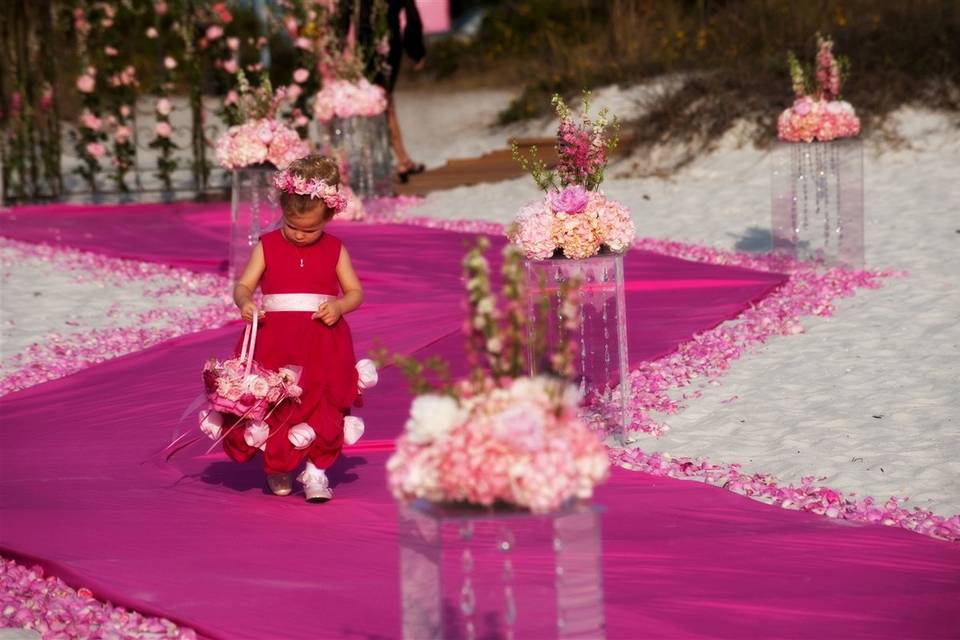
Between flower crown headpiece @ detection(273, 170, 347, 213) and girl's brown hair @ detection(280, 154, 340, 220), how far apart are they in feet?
0.05

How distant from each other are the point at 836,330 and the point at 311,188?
4.49 meters

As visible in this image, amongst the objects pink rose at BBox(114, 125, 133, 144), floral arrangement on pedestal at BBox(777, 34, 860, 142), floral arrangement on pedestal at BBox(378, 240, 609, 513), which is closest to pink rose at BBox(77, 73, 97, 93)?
pink rose at BBox(114, 125, 133, 144)

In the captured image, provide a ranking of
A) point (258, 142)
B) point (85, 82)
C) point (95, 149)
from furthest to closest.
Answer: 1. point (95, 149)
2. point (85, 82)
3. point (258, 142)

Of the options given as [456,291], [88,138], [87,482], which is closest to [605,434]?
[87,482]

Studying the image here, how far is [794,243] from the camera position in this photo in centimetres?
1231

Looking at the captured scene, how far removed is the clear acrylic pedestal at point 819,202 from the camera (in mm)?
11703

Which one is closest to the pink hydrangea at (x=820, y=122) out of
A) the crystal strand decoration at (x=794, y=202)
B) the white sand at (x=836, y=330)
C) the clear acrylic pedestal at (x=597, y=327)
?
the crystal strand decoration at (x=794, y=202)

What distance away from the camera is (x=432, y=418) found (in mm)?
3547

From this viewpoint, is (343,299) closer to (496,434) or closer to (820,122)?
(496,434)

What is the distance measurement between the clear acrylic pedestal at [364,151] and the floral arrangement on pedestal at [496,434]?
38.1ft

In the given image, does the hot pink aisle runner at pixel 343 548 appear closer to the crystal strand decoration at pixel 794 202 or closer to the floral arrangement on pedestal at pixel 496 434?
the floral arrangement on pedestal at pixel 496 434

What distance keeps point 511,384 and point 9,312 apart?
8092mm

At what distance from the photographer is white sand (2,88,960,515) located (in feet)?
22.9

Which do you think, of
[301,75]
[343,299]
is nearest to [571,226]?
[343,299]
